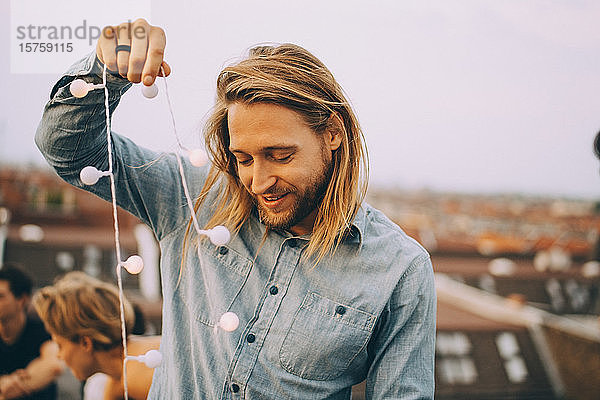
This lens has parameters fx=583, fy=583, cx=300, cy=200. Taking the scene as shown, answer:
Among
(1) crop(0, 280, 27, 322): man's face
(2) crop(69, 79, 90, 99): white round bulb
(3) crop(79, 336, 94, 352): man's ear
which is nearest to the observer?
(2) crop(69, 79, 90, 99): white round bulb

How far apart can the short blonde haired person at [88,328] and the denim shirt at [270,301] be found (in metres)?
0.83

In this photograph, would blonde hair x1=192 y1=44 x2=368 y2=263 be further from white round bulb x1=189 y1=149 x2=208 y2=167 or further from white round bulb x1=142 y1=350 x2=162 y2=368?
white round bulb x1=142 y1=350 x2=162 y2=368

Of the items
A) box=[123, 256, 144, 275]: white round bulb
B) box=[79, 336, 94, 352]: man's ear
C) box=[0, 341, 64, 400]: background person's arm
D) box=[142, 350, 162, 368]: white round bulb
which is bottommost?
box=[0, 341, 64, 400]: background person's arm

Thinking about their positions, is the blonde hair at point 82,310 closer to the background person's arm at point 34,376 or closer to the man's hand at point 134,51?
the background person's arm at point 34,376

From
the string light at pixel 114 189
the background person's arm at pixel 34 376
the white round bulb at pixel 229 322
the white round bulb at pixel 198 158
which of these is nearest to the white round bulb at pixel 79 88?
the string light at pixel 114 189

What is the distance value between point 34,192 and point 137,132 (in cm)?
1201

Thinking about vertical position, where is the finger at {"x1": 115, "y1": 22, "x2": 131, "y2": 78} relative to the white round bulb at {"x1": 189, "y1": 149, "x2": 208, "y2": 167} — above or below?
above

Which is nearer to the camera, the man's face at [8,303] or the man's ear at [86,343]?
the man's ear at [86,343]

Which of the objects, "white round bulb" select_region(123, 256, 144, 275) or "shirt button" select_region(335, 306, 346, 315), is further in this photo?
"shirt button" select_region(335, 306, 346, 315)

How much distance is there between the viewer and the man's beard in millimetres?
1032

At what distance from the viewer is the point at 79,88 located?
899 mm

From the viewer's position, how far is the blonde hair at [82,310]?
189cm

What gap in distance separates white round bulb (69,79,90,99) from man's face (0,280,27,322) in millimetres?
1874

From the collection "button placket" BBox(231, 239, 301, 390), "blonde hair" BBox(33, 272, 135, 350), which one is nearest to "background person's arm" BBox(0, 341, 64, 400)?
"blonde hair" BBox(33, 272, 135, 350)
